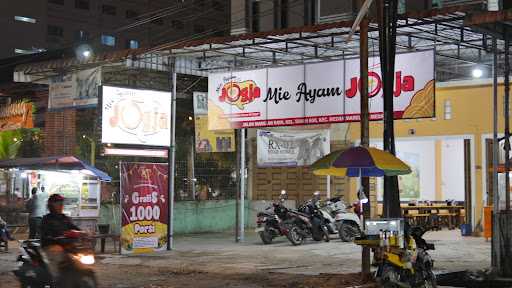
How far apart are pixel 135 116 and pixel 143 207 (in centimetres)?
224

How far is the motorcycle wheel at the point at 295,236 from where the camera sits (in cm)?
1972

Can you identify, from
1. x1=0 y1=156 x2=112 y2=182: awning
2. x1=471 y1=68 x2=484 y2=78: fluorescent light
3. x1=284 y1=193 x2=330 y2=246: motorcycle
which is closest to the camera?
x1=284 y1=193 x2=330 y2=246: motorcycle

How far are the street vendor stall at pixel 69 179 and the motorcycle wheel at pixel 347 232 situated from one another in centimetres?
679

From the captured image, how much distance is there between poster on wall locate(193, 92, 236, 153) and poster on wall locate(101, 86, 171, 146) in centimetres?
287

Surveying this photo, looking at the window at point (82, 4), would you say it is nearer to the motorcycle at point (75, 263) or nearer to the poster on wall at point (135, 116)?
the poster on wall at point (135, 116)

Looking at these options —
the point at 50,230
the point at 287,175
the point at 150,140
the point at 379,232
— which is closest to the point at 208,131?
the point at 150,140

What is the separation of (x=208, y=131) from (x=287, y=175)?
711 centimetres

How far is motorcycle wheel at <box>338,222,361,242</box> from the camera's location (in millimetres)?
20734

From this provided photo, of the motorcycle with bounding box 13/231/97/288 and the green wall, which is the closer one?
the motorcycle with bounding box 13/231/97/288

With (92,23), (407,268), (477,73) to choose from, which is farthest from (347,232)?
(92,23)

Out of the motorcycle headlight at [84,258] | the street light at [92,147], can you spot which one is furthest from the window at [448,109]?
the motorcycle headlight at [84,258]

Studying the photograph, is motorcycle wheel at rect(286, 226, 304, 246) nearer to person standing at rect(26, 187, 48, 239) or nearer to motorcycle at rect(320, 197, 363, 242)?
motorcycle at rect(320, 197, 363, 242)

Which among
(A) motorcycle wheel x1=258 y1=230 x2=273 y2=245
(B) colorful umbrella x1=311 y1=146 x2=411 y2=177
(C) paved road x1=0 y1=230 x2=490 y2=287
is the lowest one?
(C) paved road x1=0 y1=230 x2=490 y2=287

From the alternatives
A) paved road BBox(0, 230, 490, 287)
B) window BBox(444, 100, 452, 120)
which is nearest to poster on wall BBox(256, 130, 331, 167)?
paved road BBox(0, 230, 490, 287)
